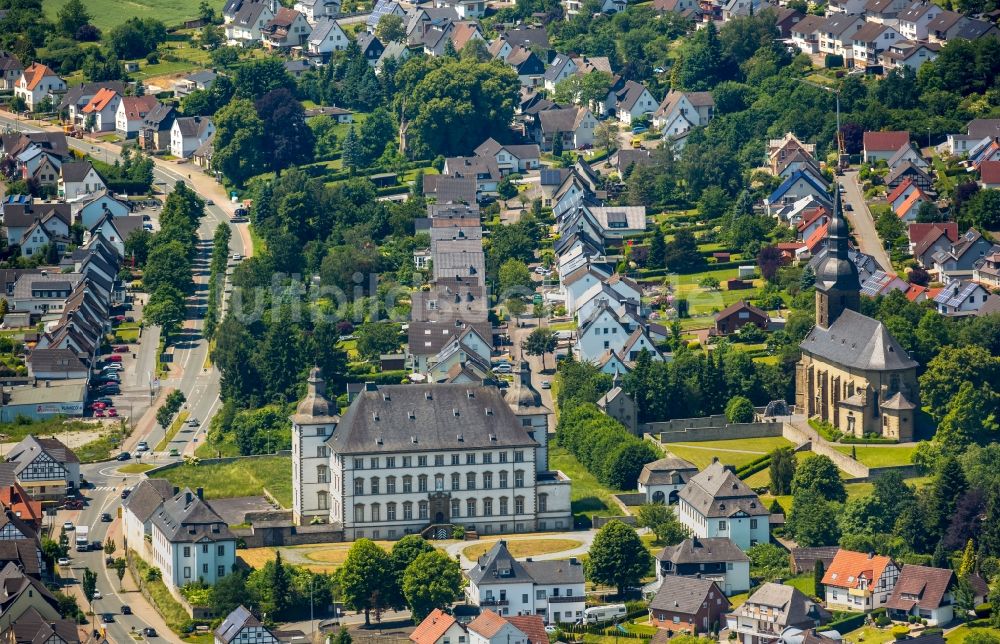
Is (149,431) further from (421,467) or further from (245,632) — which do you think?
(245,632)

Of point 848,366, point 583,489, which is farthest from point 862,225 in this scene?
point 583,489

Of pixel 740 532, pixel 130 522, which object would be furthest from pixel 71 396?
pixel 740 532

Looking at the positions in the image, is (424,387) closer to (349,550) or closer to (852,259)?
(349,550)

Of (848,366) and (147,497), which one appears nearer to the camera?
(147,497)

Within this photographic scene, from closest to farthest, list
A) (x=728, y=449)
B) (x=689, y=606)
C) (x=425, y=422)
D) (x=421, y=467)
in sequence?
1. (x=689, y=606)
2. (x=421, y=467)
3. (x=425, y=422)
4. (x=728, y=449)

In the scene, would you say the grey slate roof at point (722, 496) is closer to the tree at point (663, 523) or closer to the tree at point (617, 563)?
the tree at point (663, 523)

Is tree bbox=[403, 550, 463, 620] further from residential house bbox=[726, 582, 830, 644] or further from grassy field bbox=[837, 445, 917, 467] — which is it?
grassy field bbox=[837, 445, 917, 467]
